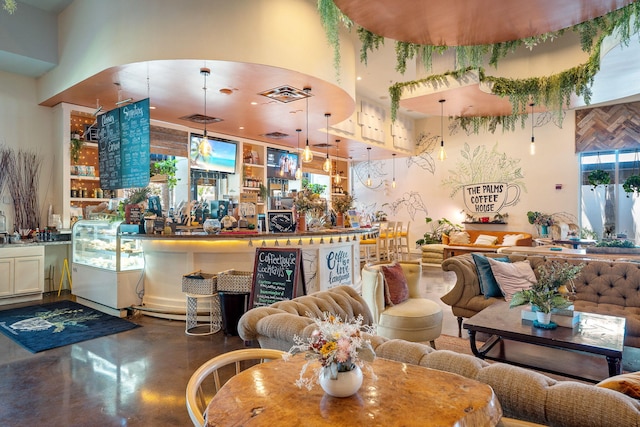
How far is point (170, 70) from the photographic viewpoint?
4.99 metres

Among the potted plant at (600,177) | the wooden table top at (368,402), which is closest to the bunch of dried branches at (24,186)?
the wooden table top at (368,402)

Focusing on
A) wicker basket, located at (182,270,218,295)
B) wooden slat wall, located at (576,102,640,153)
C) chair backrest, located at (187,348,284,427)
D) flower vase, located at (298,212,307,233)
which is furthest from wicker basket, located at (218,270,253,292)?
wooden slat wall, located at (576,102,640,153)

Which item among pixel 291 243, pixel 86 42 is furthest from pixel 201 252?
pixel 86 42

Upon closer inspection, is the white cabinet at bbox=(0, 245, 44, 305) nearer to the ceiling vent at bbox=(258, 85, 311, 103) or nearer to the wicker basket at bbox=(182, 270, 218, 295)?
the wicker basket at bbox=(182, 270, 218, 295)

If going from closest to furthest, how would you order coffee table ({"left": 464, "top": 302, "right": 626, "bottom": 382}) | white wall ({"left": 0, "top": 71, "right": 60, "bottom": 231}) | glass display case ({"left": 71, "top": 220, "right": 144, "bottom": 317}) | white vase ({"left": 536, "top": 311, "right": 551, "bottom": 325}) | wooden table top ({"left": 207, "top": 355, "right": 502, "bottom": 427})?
1. wooden table top ({"left": 207, "top": 355, "right": 502, "bottom": 427})
2. coffee table ({"left": 464, "top": 302, "right": 626, "bottom": 382})
3. white vase ({"left": 536, "top": 311, "right": 551, "bottom": 325})
4. glass display case ({"left": 71, "top": 220, "right": 144, "bottom": 317})
5. white wall ({"left": 0, "top": 71, "right": 60, "bottom": 231})

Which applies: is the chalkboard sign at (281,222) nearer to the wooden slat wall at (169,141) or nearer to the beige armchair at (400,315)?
the beige armchair at (400,315)

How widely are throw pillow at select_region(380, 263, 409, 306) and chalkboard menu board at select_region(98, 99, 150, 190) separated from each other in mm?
3507

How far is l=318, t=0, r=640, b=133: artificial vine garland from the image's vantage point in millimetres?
3910

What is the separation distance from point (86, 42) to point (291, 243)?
436cm

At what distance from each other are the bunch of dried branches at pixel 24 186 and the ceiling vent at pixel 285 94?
14.3 ft

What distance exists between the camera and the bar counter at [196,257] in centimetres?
492

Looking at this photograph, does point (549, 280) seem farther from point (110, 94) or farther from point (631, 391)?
point (110, 94)

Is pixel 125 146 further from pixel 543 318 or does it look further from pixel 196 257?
pixel 543 318

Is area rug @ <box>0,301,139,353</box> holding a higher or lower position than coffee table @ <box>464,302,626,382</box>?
lower
